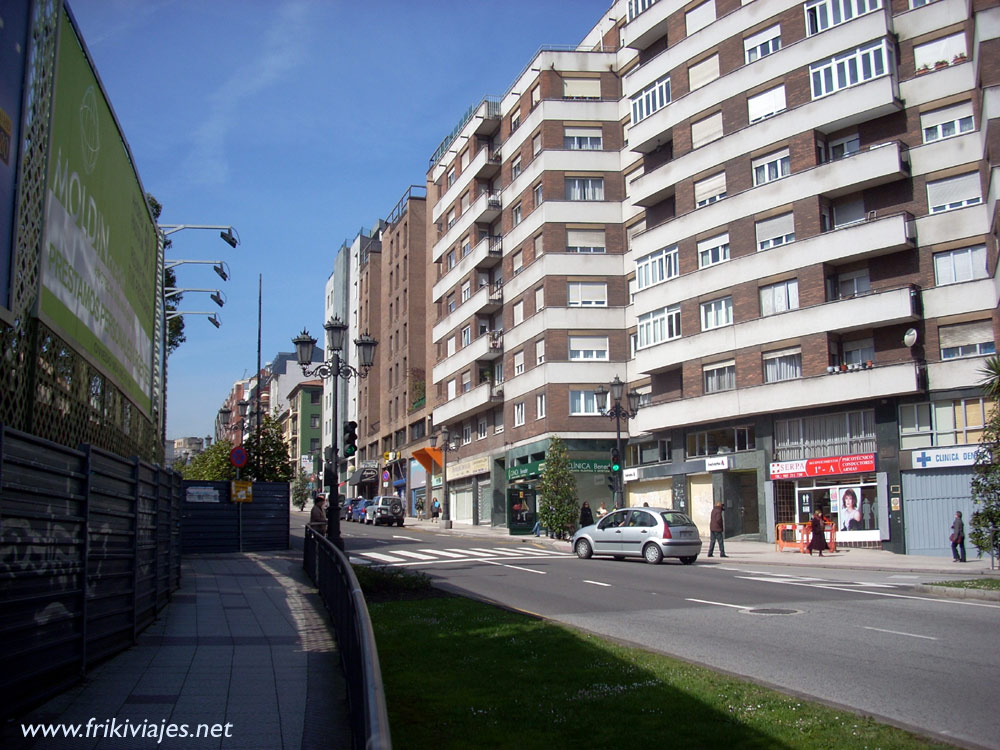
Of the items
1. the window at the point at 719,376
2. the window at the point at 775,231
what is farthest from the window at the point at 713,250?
the window at the point at 719,376

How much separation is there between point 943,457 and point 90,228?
2676cm

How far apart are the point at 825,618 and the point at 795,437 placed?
71.5ft

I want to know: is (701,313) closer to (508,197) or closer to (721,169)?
(721,169)

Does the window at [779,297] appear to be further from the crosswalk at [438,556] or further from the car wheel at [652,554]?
the car wheel at [652,554]

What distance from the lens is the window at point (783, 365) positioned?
1316 inches

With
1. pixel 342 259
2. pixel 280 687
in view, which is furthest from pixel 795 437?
pixel 342 259

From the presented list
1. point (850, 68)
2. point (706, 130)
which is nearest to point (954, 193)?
point (850, 68)

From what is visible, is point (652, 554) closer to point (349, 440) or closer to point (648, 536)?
point (648, 536)

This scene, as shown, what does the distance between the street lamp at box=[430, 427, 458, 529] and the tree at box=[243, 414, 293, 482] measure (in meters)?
15.9

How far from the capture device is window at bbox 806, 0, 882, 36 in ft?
106

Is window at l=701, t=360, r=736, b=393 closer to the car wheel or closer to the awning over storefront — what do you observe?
the car wheel

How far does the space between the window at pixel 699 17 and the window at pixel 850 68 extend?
6.55 metres

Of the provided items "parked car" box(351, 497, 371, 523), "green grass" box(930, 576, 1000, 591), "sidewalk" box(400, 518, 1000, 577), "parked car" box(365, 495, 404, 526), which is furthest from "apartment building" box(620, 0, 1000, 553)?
"parked car" box(351, 497, 371, 523)

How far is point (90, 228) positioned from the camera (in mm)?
9859
